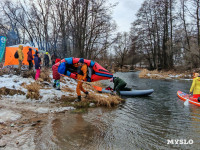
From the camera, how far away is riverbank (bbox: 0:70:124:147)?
3.91 meters

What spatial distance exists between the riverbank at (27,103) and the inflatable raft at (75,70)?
39.4 inches

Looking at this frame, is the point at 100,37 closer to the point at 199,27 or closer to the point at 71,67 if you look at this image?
the point at 71,67

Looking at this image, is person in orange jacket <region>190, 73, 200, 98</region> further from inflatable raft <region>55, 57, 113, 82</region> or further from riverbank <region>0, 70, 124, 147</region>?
inflatable raft <region>55, 57, 113, 82</region>

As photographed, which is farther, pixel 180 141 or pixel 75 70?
pixel 75 70

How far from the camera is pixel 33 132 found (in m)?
3.63

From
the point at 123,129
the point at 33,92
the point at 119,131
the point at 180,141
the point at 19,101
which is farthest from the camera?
the point at 33,92

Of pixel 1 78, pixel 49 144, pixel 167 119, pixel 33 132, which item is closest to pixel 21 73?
pixel 1 78

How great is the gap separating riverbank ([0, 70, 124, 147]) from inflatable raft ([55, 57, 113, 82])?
1.00m

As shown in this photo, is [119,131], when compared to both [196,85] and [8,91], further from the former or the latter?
[196,85]

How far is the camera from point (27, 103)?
5.57 meters

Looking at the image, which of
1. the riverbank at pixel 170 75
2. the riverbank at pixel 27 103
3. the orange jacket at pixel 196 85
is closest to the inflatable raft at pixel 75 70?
the riverbank at pixel 27 103

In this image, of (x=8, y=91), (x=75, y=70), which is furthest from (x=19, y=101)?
(x=75, y=70)

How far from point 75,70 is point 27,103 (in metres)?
2.60

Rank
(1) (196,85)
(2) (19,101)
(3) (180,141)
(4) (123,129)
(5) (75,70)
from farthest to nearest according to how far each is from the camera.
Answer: (1) (196,85) < (5) (75,70) < (2) (19,101) < (4) (123,129) < (3) (180,141)
